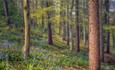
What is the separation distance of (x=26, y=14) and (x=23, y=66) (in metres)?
2.53

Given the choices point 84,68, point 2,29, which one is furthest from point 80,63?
point 2,29

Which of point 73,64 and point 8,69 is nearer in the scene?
point 8,69

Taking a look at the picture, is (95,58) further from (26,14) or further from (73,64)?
(73,64)

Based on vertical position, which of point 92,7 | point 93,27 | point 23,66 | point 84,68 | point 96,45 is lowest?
point 84,68

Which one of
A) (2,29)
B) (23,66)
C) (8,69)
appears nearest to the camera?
(8,69)

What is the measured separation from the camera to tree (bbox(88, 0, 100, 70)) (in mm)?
8570

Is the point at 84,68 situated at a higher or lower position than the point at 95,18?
lower

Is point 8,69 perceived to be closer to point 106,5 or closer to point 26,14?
point 26,14

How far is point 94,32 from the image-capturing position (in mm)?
8641

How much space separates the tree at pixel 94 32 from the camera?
28.1ft

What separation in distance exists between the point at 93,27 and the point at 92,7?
78 cm

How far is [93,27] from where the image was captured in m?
8.62

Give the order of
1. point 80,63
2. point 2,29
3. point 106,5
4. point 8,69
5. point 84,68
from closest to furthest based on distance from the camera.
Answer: point 8,69, point 84,68, point 80,63, point 2,29, point 106,5

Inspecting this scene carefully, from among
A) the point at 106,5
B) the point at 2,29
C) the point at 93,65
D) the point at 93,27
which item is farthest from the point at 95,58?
the point at 106,5
